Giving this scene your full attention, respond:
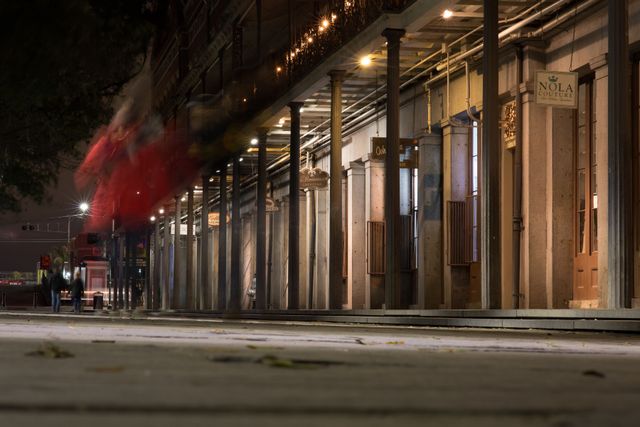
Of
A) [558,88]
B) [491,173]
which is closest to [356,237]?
[491,173]

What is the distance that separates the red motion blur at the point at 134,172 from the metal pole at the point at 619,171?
2830 cm

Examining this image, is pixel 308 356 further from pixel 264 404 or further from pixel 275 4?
pixel 275 4

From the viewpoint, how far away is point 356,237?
125 feet

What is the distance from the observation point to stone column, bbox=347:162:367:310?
37.6m

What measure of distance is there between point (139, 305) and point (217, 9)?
49303 mm

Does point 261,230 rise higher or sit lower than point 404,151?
lower

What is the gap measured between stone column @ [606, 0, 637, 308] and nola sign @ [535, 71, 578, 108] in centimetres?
278

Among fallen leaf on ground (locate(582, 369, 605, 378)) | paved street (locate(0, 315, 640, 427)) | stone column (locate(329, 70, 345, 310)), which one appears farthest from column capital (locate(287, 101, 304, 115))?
fallen leaf on ground (locate(582, 369, 605, 378))

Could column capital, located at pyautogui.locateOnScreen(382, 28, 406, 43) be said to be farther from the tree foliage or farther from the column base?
the column base

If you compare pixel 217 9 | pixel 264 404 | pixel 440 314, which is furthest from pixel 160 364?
pixel 217 9

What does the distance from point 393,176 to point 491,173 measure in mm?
5003

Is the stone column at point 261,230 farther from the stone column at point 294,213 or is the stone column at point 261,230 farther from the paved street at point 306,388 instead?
the paved street at point 306,388

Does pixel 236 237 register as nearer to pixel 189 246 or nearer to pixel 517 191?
pixel 189 246

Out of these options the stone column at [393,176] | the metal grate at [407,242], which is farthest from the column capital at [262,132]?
the stone column at [393,176]
